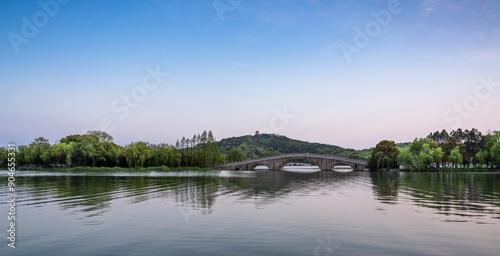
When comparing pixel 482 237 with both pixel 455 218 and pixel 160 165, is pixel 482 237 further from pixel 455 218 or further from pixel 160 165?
pixel 160 165

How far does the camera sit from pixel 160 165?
103m

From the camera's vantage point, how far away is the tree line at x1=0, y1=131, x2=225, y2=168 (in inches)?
3654

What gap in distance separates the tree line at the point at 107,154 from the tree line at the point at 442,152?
53.3 metres

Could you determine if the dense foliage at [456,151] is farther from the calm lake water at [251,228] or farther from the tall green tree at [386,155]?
the calm lake water at [251,228]

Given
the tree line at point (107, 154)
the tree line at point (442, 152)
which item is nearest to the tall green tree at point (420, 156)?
the tree line at point (442, 152)

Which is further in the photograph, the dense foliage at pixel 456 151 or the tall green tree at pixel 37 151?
the tall green tree at pixel 37 151

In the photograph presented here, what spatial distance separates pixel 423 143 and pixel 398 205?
81430 millimetres

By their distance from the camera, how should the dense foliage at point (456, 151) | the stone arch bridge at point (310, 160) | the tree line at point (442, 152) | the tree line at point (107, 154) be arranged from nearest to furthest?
the dense foliage at point (456, 151), the tree line at point (442, 152), the tree line at point (107, 154), the stone arch bridge at point (310, 160)

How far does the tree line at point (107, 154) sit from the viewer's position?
92812mm

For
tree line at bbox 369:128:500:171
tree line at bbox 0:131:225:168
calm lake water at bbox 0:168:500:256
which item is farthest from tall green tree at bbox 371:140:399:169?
calm lake water at bbox 0:168:500:256

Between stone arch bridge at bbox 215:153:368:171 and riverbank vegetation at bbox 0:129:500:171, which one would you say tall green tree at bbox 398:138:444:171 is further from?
stone arch bridge at bbox 215:153:368:171

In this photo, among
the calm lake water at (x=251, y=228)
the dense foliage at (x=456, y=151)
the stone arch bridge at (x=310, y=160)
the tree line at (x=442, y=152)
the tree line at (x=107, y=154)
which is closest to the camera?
the calm lake water at (x=251, y=228)

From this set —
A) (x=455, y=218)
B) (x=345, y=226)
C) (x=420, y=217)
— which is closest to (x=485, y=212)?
(x=455, y=218)

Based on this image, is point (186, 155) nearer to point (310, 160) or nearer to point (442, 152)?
point (310, 160)
